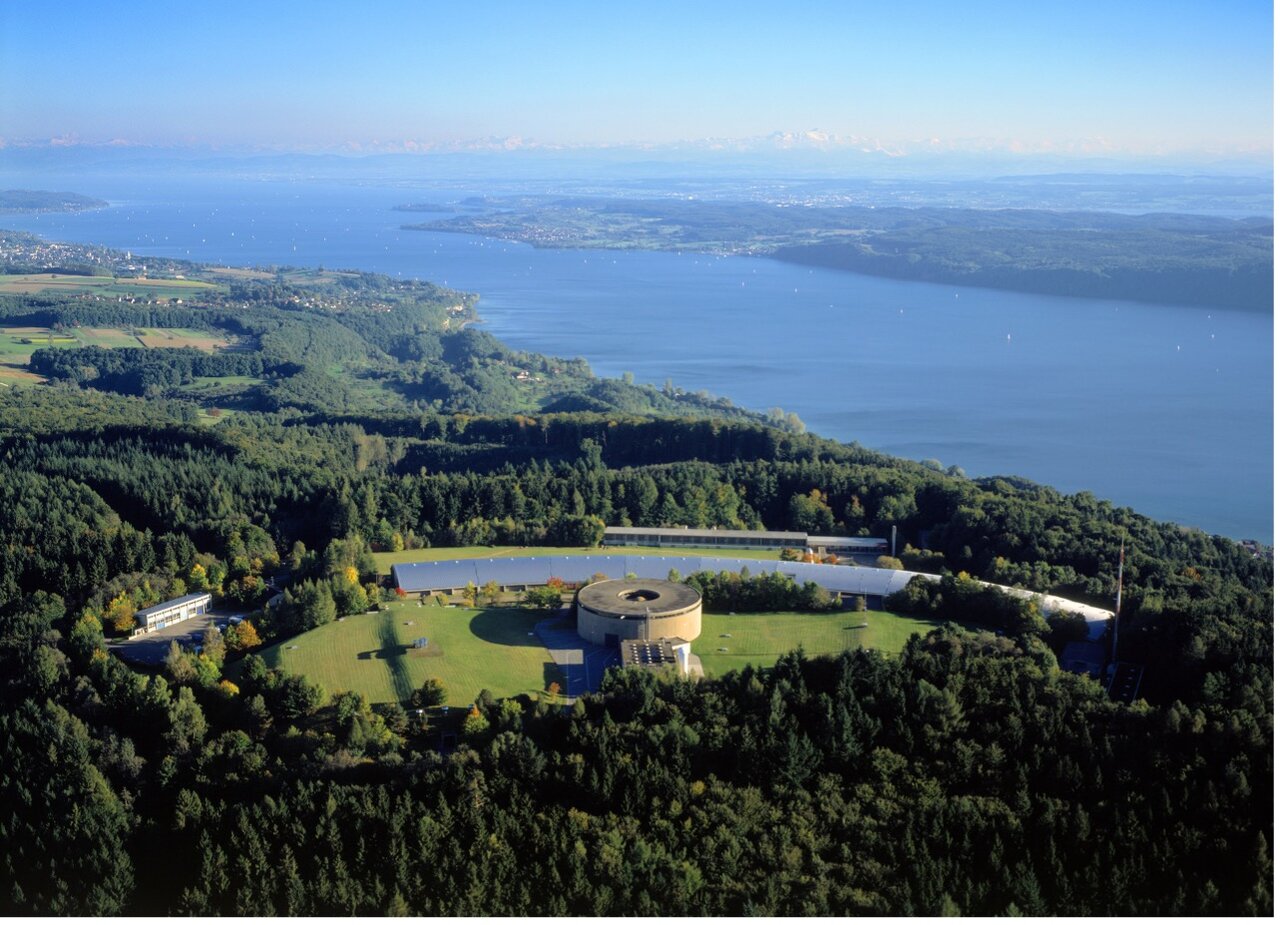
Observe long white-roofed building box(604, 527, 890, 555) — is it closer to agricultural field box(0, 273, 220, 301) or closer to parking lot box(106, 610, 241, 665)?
parking lot box(106, 610, 241, 665)

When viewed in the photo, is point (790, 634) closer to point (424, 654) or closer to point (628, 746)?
point (628, 746)

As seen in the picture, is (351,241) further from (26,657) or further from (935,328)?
(26,657)

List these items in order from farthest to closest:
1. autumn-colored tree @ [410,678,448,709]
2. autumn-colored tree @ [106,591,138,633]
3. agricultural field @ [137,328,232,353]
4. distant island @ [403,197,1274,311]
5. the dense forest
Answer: distant island @ [403,197,1274,311], agricultural field @ [137,328,232,353], autumn-colored tree @ [106,591,138,633], autumn-colored tree @ [410,678,448,709], the dense forest

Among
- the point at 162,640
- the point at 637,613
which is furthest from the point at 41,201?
the point at 637,613

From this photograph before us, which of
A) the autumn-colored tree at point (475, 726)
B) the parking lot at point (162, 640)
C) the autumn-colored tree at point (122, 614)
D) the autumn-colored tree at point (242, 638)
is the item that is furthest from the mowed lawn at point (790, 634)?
the autumn-colored tree at point (122, 614)

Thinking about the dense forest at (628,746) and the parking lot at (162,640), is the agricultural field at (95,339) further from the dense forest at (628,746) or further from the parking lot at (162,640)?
the parking lot at (162,640)

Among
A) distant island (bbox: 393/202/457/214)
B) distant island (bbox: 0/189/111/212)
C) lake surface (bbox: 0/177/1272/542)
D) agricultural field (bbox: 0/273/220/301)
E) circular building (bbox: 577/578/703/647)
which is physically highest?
distant island (bbox: 0/189/111/212)

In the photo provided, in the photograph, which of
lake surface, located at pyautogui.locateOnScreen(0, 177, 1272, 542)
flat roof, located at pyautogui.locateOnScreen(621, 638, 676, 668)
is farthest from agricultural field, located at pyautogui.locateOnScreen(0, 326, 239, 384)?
flat roof, located at pyautogui.locateOnScreen(621, 638, 676, 668)
